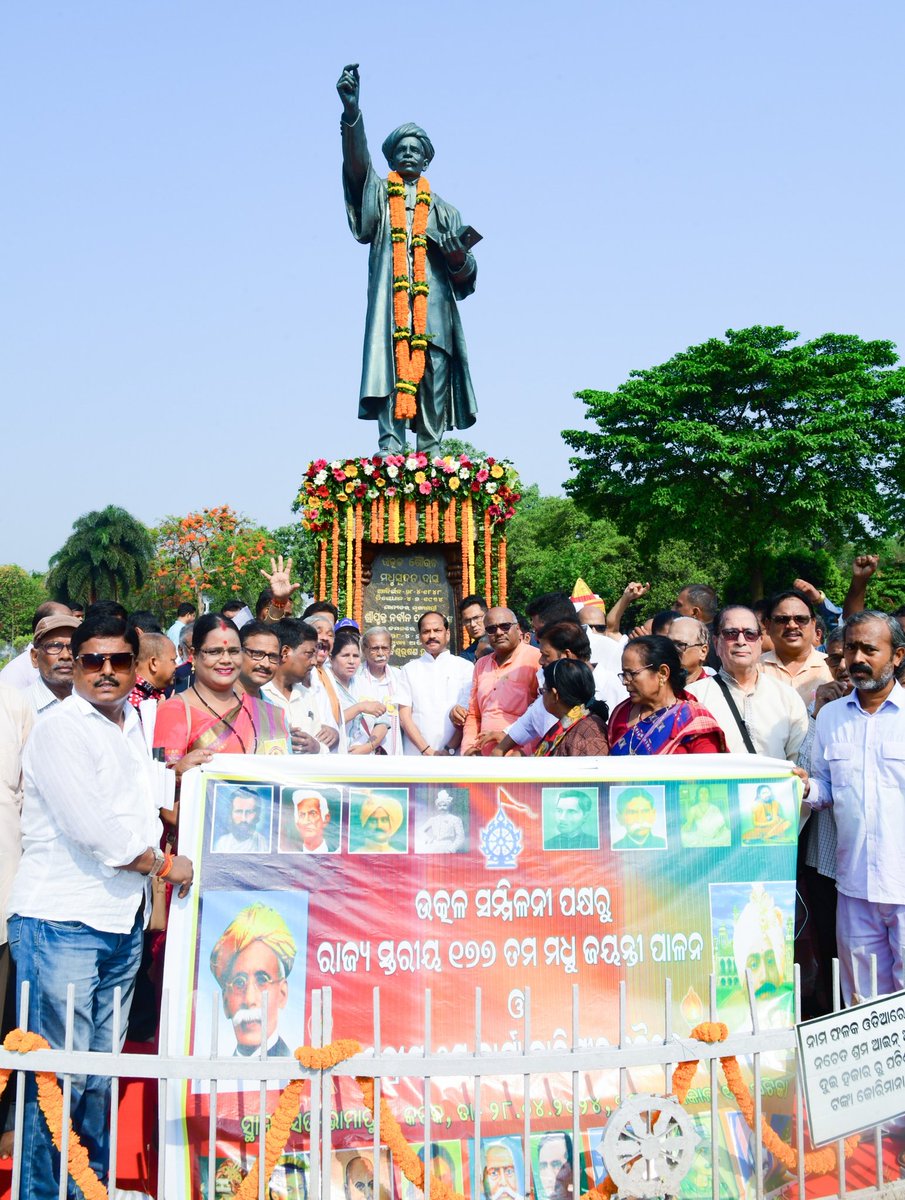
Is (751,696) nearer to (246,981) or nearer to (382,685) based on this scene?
(246,981)

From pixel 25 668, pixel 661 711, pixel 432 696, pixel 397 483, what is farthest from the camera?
pixel 397 483

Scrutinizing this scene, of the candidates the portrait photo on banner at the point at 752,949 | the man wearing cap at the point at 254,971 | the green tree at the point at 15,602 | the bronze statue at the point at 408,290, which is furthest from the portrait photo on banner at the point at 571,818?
the green tree at the point at 15,602

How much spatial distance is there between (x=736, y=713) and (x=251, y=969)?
7.40 feet

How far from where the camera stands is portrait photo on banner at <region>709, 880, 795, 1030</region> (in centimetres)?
323

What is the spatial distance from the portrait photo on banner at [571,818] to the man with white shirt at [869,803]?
3.08ft

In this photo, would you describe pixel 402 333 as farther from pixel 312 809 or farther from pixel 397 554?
pixel 312 809

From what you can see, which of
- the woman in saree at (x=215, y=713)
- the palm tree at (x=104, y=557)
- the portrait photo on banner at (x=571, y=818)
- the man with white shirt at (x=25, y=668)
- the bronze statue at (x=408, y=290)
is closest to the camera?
the portrait photo on banner at (x=571, y=818)

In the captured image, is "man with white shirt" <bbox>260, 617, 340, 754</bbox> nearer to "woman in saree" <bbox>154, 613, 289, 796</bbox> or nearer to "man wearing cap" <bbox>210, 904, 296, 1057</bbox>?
"woman in saree" <bbox>154, 613, 289, 796</bbox>

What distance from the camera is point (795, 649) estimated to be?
5051mm

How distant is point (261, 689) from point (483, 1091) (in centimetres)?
236

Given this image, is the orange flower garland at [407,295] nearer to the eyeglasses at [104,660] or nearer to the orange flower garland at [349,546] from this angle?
the orange flower garland at [349,546]

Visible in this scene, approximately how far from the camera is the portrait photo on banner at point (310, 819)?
3.12 metres

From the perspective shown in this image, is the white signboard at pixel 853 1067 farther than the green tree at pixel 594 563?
No

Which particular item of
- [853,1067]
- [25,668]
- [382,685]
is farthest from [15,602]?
[853,1067]
